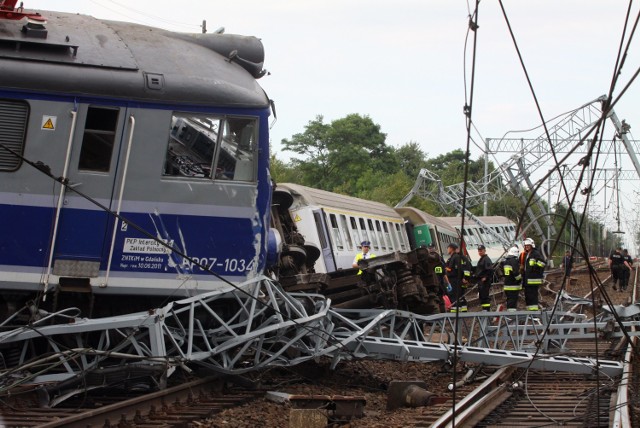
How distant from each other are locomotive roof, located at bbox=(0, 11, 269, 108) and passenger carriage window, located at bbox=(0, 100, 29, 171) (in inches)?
8.3

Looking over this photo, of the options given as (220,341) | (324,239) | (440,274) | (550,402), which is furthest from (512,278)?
(220,341)

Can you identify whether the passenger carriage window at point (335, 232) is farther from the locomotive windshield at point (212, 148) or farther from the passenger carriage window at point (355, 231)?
the locomotive windshield at point (212, 148)

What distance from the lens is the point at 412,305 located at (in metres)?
17.4

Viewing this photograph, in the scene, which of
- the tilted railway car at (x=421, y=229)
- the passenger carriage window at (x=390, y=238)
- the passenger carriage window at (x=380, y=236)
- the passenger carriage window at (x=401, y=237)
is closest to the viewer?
the passenger carriage window at (x=380, y=236)

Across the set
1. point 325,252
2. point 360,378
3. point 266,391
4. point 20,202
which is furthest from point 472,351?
point 325,252

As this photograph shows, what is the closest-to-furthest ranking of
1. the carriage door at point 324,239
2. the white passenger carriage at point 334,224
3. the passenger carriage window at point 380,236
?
the white passenger carriage at point 334,224 → the carriage door at point 324,239 → the passenger carriage window at point 380,236

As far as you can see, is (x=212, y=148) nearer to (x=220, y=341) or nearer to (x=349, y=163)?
(x=220, y=341)

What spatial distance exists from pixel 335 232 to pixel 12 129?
13.4 meters

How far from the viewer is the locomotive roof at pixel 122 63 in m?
9.98

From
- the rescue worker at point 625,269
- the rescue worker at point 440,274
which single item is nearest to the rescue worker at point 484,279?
the rescue worker at point 440,274

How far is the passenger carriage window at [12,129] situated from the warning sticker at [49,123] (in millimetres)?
181

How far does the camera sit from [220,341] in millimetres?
10898

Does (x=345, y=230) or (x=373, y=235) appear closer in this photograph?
(x=345, y=230)

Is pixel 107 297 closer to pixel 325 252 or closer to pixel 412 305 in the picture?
pixel 412 305
